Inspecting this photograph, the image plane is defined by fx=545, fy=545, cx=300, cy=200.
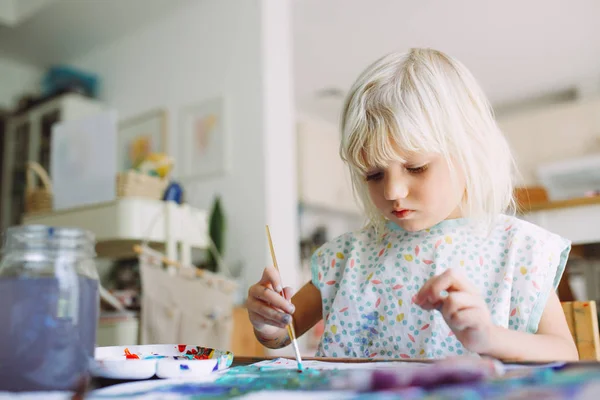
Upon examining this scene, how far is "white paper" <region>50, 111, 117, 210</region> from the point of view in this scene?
74.9 inches

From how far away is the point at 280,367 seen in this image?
0.53 m

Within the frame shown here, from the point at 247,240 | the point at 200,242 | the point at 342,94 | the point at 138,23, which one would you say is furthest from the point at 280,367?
the point at 342,94

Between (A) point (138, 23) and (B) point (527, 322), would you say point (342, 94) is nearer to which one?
(A) point (138, 23)

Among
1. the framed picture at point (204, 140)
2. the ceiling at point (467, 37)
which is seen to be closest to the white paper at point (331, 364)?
the framed picture at point (204, 140)

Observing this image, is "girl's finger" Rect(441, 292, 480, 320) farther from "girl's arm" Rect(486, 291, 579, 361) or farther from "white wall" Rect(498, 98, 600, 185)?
"white wall" Rect(498, 98, 600, 185)

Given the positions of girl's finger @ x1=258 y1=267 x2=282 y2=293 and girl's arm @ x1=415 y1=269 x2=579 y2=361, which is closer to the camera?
girl's arm @ x1=415 y1=269 x2=579 y2=361

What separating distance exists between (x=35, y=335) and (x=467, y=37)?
3540 mm

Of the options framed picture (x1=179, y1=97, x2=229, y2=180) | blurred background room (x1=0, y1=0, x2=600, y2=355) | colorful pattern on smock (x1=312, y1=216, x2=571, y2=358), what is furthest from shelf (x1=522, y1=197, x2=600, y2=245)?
framed picture (x1=179, y1=97, x2=229, y2=180)

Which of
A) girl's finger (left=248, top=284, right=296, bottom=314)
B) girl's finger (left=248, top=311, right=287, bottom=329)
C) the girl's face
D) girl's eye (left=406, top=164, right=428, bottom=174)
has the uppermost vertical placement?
girl's eye (left=406, top=164, right=428, bottom=174)

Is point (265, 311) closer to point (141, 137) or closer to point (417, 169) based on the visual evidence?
point (417, 169)

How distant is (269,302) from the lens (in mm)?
664

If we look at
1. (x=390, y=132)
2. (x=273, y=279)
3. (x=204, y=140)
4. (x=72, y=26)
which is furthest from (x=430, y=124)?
(x=72, y=26)

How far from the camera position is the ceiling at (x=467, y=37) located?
3129 mm

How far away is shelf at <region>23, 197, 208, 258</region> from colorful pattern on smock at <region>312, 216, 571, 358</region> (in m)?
1.15
